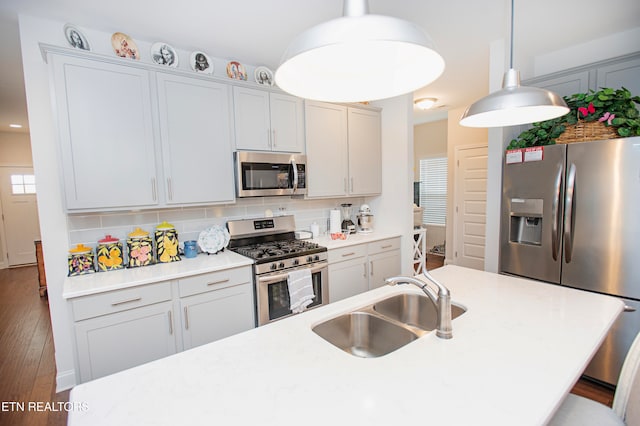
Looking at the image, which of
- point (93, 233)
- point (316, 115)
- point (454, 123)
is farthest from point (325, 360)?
point (454, 123)

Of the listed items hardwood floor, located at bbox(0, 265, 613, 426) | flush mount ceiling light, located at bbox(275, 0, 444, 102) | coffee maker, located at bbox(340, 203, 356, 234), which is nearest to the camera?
flush mount ceiling light, located at bbox(275, 0, 444, 102)

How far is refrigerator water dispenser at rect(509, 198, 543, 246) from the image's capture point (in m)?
2.49

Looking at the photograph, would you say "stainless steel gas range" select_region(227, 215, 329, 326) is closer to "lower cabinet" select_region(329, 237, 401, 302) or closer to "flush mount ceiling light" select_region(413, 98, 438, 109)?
"lower cabinet" select_region(329, 237, 401, 302)

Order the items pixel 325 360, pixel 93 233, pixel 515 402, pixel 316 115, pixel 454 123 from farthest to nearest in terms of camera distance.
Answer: pixel 454 123 → pixel 316 115 → pixel 93 233 → pixel 325 360 → pixel 515 402

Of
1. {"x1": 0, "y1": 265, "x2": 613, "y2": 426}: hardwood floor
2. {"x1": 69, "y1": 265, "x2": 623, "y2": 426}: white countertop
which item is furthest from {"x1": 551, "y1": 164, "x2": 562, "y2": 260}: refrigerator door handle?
{"x1": 69, "y1": 265, "x2": 623, "y2": 426}: white countertop

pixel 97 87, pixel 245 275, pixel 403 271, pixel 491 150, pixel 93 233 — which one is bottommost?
pixel 403 271

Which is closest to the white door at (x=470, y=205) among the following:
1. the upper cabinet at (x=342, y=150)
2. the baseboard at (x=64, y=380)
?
the upper cabinet at (x=342, y=150)

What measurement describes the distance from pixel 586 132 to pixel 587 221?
658mm

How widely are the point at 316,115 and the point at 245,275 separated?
1709 millimetres

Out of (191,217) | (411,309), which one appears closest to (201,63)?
(191,217)

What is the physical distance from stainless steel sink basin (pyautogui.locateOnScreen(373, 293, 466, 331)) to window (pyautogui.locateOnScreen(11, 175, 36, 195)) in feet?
25.3

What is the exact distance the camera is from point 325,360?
3.43 ft

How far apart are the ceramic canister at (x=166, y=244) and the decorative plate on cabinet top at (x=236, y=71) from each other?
4.59ft

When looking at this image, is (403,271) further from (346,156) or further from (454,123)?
(454,123)
